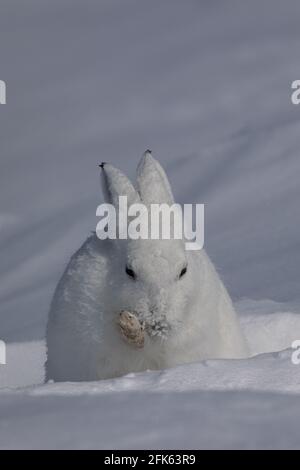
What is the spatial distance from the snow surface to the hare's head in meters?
0.80

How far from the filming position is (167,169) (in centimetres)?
1207

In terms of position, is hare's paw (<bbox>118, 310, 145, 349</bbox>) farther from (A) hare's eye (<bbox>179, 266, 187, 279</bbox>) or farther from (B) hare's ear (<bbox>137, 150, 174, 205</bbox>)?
(B) hare's ear (<bbox>137, 150, 174, 205</bbox>)

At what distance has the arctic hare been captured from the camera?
554 cm

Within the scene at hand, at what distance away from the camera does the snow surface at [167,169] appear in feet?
12.9

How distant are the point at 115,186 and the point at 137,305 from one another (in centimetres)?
86

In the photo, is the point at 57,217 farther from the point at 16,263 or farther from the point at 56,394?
the point at 56,394

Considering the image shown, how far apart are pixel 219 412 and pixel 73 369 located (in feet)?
6.99
